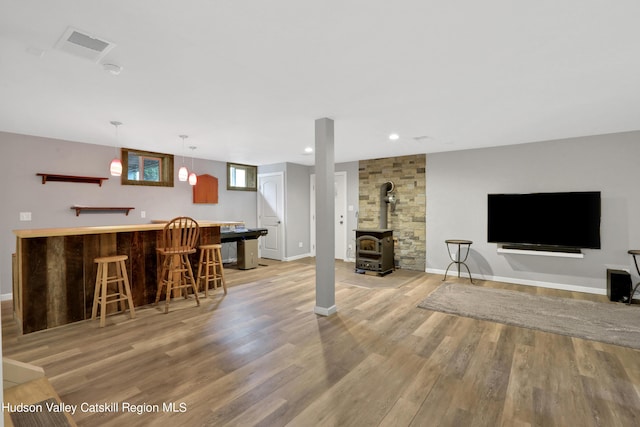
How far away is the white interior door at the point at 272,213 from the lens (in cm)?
751

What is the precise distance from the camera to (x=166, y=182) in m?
6.14

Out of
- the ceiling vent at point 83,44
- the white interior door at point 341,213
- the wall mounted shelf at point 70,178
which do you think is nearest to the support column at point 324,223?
the ceiling vent at point 83,44

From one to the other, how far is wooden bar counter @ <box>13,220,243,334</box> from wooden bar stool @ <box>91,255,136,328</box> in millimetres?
144

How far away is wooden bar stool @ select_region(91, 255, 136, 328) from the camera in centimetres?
345

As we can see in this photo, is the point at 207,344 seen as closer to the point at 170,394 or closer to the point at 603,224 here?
the point at 170,394

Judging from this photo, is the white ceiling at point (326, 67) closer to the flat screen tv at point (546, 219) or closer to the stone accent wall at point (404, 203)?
the flat screen tv at point (546, 219)

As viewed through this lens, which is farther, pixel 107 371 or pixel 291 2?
pixel 107 371

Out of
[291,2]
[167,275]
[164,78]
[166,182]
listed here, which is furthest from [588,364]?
[166,182]

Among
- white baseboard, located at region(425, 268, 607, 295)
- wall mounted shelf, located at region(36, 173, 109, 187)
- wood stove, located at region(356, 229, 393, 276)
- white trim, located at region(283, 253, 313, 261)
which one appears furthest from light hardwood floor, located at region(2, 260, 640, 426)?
white trim, located at region(283, 253, 313, 261)

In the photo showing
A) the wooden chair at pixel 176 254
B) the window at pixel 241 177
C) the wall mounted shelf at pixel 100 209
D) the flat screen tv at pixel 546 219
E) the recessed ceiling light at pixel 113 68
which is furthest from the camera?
the window at pixel 241 177

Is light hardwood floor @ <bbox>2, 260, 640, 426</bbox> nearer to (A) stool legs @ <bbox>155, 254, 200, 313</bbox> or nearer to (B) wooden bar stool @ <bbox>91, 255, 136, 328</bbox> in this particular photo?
(B) wooden bar stool @ <bbox>91, 255, 136, 328</bbox>

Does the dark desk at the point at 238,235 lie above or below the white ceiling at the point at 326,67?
below

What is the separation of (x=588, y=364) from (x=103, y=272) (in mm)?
4854

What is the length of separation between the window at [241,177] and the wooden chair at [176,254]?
305 cm
